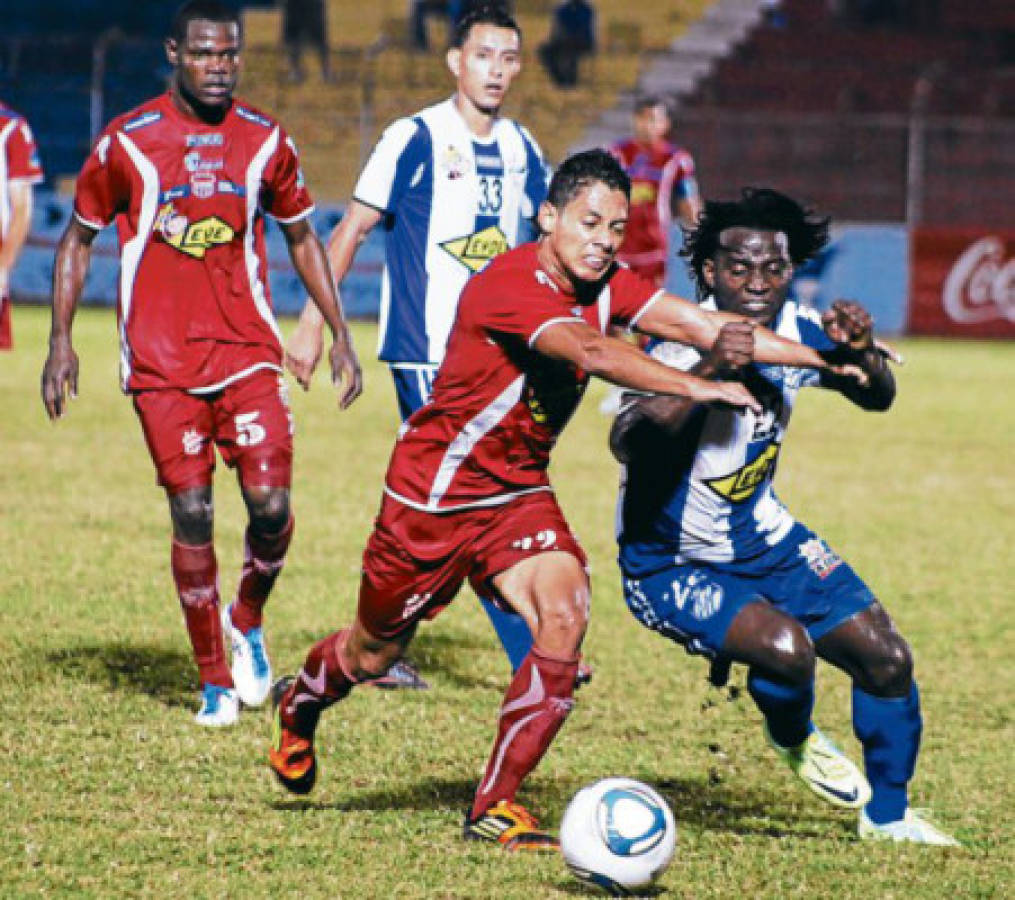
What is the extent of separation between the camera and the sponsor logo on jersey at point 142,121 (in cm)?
644

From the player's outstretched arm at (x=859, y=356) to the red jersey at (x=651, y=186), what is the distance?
38.0ft

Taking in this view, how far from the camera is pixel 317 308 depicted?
692 centimetres

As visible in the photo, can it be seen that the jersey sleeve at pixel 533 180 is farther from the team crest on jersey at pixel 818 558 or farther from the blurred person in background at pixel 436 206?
the team crest on jersey at pixel 818 558

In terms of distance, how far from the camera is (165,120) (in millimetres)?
6488

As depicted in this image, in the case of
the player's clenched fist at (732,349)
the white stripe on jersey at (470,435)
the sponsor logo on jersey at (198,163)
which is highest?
the sponsor logo on jersey at (198,163)

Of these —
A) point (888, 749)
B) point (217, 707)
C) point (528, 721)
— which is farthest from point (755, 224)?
point (217, 707)

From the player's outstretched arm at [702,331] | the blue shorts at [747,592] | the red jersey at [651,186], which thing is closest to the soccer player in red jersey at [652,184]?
the red jersey at [651,186]

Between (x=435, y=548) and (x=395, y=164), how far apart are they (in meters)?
2.42

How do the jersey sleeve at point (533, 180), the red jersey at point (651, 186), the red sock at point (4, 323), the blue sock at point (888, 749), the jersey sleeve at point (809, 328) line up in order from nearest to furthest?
the blue sock at point (888, 749)
the jersey sleeve at point (809, 328)
the jersey sleeve at point (533, 180)
the red sock at point (4, 323)
the red jersey at point (651, 186)

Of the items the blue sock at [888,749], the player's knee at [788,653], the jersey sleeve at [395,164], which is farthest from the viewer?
the jersey sleeve at [395,164]

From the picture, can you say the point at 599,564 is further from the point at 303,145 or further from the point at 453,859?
the point at 303,145

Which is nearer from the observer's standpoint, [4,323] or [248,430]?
[248,430]

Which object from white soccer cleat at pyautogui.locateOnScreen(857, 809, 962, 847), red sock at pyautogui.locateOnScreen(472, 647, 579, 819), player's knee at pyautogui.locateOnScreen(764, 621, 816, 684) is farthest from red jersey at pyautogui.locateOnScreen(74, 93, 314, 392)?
white soccer cleat at pyautogui.locateOnScreen(857, 809, 962, 847)

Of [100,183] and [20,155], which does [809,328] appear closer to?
[100,183]
